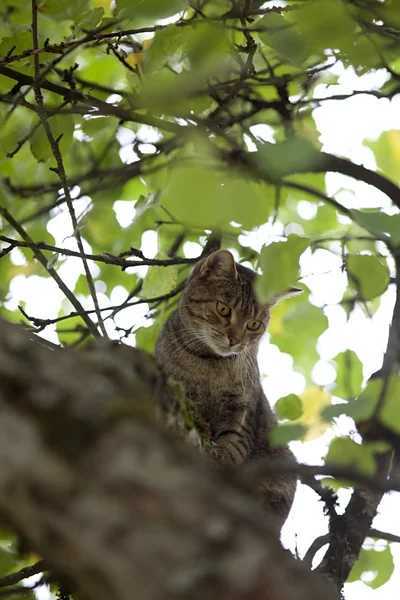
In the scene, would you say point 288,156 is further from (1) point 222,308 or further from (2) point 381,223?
(1) point 222,308

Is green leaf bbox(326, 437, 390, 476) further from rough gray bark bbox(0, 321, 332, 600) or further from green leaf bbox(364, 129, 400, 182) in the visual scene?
green leaf bbox(364, 129, 400, 182)

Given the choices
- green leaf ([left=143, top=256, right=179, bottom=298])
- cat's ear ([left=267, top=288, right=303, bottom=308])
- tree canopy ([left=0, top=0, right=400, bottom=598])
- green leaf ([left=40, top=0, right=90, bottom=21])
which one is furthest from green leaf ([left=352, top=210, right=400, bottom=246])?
cat's ear ([left=267, top=288, right=303, bottom=308])

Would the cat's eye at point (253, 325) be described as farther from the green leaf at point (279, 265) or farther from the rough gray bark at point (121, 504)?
the rough gray bark at point (121, 504)

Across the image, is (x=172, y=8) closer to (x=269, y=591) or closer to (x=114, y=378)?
(x=114, y=378)

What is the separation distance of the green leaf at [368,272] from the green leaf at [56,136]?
178 centimetres

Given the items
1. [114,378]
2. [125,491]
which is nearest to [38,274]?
[114,378]

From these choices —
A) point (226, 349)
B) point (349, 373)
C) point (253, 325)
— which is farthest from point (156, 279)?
point (349, 373)

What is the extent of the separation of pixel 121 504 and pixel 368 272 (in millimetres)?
1396

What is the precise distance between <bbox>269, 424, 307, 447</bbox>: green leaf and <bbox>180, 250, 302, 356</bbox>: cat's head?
9.90 ft

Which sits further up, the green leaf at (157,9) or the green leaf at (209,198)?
the green leaf at (157,9)

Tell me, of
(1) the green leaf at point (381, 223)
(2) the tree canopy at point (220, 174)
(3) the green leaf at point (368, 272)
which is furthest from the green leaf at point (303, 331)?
(1) the green leaf at point (381, 223)

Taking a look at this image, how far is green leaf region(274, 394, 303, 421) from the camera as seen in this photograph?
105 inches

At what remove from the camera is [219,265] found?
4.98 m

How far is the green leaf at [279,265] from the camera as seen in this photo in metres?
1.99
